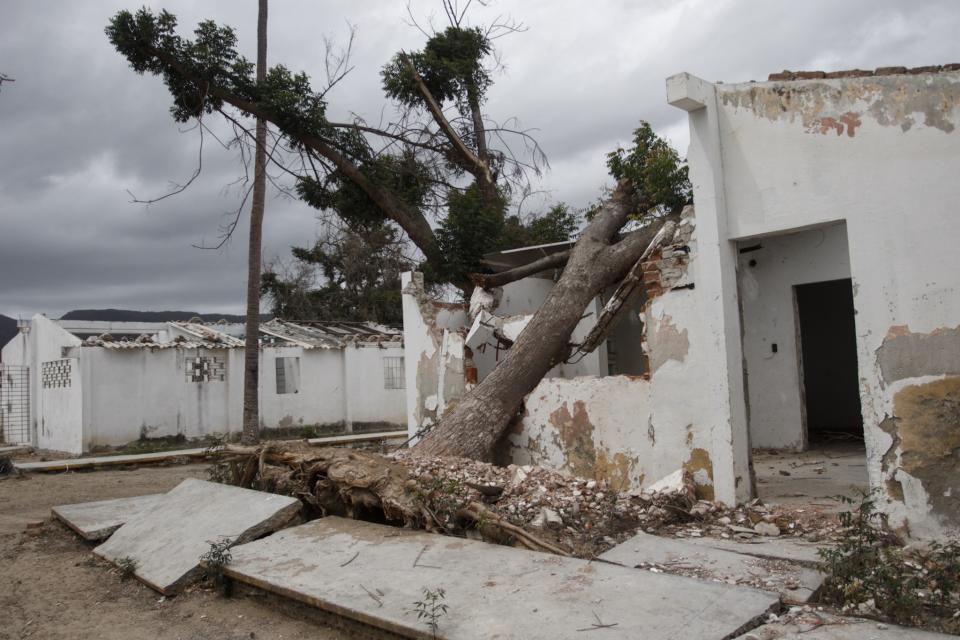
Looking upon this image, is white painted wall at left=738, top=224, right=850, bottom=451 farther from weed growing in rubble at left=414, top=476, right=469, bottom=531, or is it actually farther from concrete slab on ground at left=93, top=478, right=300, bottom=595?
concrete slab on ground at left=93, top=478, right=300, bottom=595

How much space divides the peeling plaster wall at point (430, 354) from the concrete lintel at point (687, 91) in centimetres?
585

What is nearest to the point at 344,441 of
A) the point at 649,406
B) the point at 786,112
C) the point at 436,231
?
the point at 436,231

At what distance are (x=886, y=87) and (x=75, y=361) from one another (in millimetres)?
17343

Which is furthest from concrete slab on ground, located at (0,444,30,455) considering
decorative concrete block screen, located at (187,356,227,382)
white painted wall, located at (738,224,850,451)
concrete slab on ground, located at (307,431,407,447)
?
white painted wall, located at (738,224,850,451)

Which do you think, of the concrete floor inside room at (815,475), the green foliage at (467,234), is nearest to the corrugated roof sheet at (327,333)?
the green foliage at (467,234)

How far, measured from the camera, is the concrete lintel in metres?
6.49

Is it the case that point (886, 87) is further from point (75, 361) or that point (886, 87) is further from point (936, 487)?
point (75, 361)

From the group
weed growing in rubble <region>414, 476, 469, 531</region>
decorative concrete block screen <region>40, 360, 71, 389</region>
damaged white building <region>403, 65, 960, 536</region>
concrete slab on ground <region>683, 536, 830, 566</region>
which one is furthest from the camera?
decorative concrete block screen <region>40, 360, 71, 389</region>

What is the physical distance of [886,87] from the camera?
5.72 metres

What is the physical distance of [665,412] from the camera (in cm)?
724

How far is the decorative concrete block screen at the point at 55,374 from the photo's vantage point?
1766cm

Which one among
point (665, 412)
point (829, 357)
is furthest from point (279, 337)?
point (665, 412)

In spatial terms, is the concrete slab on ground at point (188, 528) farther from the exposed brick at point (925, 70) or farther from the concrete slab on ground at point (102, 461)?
the concrete slab on ground at point (102, 461)

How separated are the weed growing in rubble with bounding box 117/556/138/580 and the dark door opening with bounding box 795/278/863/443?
11.8 metres
